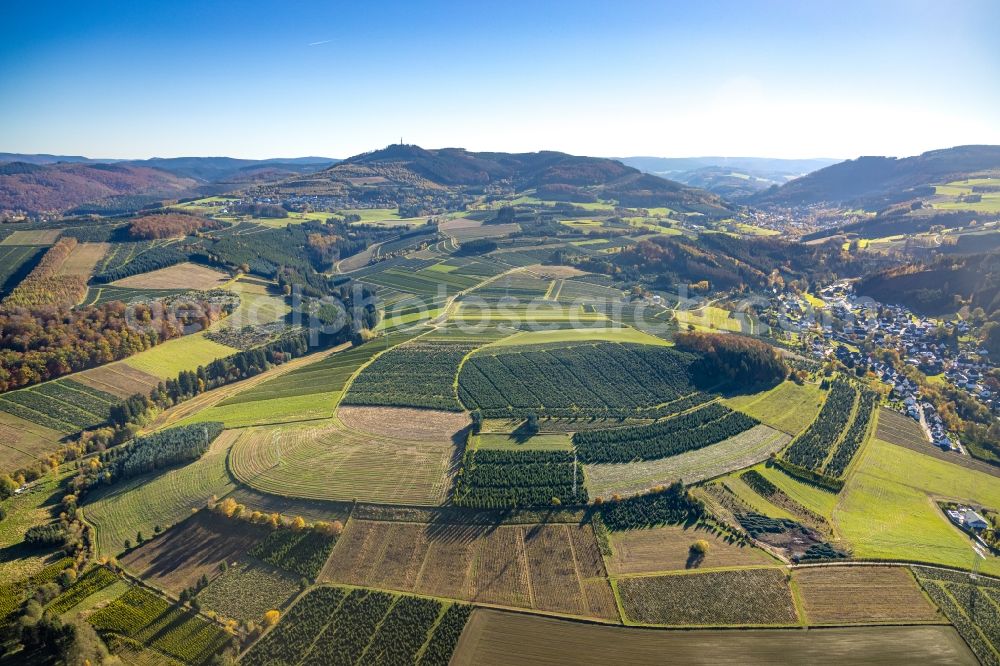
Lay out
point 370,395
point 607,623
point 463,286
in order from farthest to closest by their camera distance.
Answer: point 463,286
point 370,395
point 607,623

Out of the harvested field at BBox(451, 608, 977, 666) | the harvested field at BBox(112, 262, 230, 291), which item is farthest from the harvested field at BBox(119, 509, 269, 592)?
the harvested field at BBox(112, 262, 230, 291)

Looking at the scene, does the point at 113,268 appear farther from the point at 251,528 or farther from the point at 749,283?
the point at 749,283

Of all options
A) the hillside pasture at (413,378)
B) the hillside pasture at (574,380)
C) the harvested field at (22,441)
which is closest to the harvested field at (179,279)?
the harvested field at (22,441)

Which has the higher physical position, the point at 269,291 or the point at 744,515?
the point at 269,291

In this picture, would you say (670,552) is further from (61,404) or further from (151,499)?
(61,404)

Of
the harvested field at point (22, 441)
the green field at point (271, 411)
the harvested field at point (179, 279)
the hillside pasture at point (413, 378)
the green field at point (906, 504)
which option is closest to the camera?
the green field at point (906, 504)

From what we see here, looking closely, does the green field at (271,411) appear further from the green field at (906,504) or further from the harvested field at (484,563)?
the green field at (906,504)

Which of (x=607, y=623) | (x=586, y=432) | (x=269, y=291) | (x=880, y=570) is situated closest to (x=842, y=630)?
(x=880, y=570)
